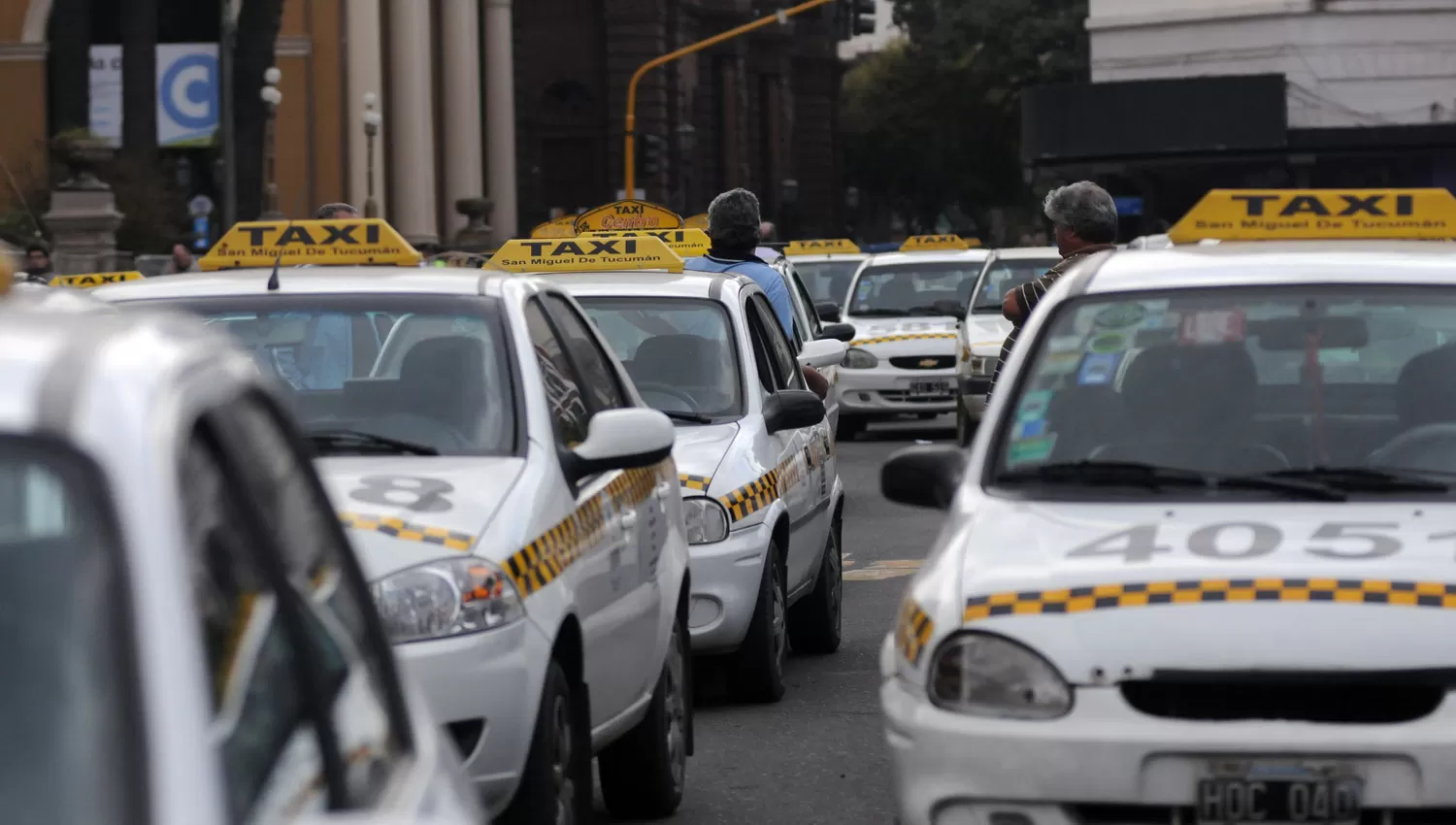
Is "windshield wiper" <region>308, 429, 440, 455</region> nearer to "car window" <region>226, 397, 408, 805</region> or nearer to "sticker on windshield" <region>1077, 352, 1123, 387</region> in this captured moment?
"sticker on windshield" <region>1077, 352, 1123, 387</region>

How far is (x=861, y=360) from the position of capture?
2306 centimetres

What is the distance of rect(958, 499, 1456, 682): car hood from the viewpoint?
4625 millimetres

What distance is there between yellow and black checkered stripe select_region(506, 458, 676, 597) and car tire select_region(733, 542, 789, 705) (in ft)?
6.22

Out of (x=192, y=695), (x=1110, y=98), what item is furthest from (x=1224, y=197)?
(x=1110, y=98)

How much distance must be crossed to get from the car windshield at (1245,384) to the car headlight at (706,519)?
2850 millimetres

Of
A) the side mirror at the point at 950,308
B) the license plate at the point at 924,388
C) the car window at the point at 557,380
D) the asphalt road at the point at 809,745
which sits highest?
the car window at the point at 557,380

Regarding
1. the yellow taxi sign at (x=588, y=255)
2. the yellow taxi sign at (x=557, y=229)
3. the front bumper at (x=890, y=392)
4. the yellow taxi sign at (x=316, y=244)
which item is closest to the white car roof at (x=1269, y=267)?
the yellow taxi sign at (x=316, y=244)

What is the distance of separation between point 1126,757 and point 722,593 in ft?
13.2

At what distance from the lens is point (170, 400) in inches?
92.7

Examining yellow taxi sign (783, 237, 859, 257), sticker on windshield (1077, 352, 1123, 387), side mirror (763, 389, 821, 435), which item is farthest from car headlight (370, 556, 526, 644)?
yellow taxi sign (783, 237, 859, 257)

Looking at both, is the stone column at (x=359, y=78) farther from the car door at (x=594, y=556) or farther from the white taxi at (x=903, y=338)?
the car door at (x=594, y=556)

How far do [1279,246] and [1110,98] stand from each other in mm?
45921

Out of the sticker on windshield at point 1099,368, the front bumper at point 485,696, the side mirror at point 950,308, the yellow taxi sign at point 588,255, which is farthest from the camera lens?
the side mirror at point 950,308

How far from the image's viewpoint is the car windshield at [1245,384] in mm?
5586
